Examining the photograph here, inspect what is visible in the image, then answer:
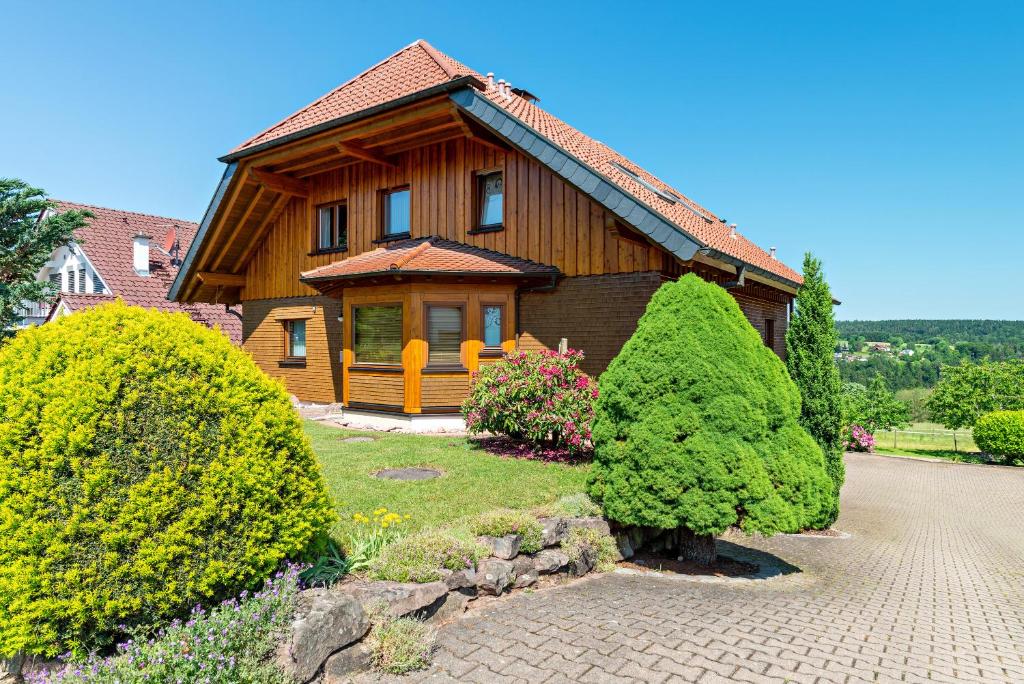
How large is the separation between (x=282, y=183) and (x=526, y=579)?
13765mm

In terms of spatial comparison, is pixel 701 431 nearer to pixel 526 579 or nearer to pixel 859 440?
pixel 526 579

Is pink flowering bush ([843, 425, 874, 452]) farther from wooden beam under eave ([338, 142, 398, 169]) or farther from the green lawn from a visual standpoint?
wooden beam under eave ([338, 142, 398, 169])

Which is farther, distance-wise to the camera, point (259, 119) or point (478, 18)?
point (259, 119)

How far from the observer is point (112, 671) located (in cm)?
292

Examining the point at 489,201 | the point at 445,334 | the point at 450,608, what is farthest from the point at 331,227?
the point at 450,608

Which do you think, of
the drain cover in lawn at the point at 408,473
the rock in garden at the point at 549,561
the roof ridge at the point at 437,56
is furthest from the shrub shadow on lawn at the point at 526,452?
the roof ridge at the point at 437,56

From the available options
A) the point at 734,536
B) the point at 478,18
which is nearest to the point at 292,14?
the point at 478,18

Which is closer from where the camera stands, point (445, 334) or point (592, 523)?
point (592, 523)

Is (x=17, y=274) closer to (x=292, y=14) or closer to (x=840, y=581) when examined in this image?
(x=292, y=14)

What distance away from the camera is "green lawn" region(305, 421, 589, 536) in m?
5.98

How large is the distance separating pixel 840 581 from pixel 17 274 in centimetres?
1704

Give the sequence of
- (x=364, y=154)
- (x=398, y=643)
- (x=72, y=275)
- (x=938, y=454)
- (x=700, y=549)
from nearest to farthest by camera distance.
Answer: (x=398, y=643) → (x=700, y=549) → (x=364, y=154) → (x=72, y=275) → (x=938, y=454)

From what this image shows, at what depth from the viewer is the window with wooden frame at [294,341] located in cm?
1620

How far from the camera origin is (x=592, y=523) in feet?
19.5
